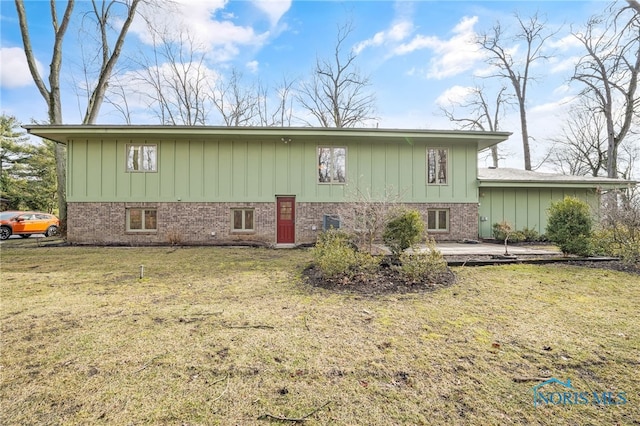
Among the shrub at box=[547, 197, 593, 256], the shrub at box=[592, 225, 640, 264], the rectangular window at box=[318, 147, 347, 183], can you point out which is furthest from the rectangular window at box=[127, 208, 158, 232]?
the shrub at box=[592, 225, 640, 264]

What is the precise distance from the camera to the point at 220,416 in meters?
1.95

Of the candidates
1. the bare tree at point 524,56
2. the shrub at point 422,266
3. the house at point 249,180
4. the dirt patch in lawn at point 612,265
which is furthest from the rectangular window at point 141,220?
the bare tree at point 524,56

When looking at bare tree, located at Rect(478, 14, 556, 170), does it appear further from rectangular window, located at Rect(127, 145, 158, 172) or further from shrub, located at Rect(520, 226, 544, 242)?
rectangular window, located at Rect(127, 145, 158, 172)

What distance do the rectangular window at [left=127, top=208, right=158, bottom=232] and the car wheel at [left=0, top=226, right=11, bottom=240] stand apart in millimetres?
7639

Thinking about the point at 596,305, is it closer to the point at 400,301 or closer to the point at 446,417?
the point at 400,301

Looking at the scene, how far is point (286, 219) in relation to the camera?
11.8 m

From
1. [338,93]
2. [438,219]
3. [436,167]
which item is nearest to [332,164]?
[436,167]

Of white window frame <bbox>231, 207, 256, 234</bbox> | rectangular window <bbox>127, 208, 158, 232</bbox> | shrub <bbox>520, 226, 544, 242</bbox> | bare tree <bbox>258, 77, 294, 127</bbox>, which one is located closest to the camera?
rectangular window <bbox>127, 208, 158, 232</bbox>

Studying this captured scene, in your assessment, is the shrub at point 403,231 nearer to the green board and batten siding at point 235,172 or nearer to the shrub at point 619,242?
the shrub at point 619,242

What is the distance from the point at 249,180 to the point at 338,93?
1600 cm

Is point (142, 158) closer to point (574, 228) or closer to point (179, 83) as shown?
point (574, 228)

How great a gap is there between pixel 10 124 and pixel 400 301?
3648cm

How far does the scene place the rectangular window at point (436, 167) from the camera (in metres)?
12.1

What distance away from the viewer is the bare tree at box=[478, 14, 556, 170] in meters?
20.9
